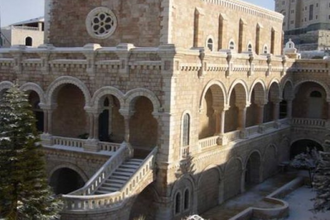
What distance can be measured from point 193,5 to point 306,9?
70.7 metres

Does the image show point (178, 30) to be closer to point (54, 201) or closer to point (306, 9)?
point (54, 201)

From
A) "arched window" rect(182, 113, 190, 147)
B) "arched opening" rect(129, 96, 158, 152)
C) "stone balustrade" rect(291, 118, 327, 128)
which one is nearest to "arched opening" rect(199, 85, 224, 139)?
"arched window" rect(182, 113, 190, 147)

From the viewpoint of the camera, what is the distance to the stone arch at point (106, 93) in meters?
22.9

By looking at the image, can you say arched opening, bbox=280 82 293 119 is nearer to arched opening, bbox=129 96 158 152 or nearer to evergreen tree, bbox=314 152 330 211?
evergreen tree, bbox=314 152 330 211

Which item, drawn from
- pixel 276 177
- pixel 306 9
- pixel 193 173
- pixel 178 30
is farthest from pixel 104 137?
pixel 306 9

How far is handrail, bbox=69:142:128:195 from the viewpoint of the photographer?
2062cm

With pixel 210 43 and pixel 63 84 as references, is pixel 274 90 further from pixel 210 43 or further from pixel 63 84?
pixel 63 84

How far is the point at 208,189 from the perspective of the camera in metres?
26.1

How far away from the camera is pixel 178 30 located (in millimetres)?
25188

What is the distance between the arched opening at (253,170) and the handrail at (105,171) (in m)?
11.9

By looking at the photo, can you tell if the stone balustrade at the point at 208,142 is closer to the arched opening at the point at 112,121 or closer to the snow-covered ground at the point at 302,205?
the arched opening at the point at 112,121

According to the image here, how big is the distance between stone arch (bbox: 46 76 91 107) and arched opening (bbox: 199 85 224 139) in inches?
248

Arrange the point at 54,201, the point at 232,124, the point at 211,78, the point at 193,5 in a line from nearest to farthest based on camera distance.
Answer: the point at 54,201, the point at 211,78, the point at 193,5, the point at 232,124

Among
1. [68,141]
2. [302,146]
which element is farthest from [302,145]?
[68,141]
